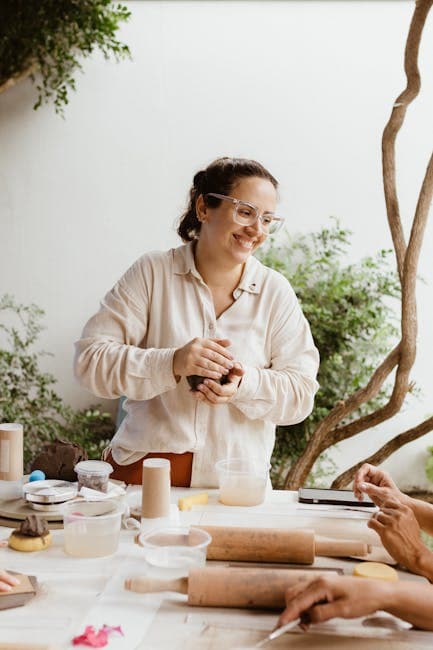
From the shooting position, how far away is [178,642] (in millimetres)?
1254

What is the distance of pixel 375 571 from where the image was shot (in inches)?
58.9

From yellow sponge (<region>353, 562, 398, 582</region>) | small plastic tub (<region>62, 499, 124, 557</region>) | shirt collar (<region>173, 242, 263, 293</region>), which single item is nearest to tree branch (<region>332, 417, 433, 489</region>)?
shirt collar (<region>173, 242, 263, 293</region>)

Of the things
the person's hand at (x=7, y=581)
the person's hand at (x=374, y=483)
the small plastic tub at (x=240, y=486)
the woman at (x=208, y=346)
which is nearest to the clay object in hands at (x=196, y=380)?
the woman at (x=208, y=346)

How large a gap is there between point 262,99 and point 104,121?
3.26 feet

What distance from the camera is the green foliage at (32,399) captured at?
4277mm

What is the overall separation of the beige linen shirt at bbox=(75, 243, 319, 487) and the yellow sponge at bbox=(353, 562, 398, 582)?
2.17 ft

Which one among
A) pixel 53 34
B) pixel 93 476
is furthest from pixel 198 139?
pixel 93 476

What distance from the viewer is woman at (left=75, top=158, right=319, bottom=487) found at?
208cm

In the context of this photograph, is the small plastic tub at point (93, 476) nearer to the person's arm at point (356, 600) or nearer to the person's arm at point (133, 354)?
the person's arm at point (133, 354)

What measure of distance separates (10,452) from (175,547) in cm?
68

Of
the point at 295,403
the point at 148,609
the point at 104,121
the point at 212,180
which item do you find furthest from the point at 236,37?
the point at 148,609

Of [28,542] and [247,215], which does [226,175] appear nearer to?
[247,215]

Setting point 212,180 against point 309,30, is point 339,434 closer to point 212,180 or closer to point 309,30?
point 212,180

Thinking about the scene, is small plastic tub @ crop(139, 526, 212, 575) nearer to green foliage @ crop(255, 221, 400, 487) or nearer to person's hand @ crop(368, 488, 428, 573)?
person's hand @ crop(368, 488, 428, 573)
